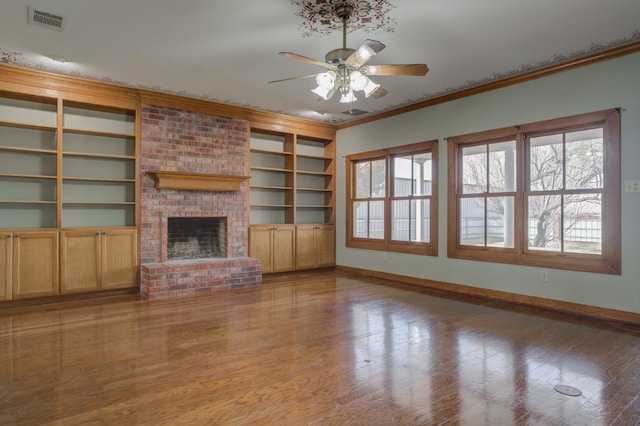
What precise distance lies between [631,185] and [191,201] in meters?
5.43

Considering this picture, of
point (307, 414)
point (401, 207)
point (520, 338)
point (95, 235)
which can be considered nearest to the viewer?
point (307, 414)

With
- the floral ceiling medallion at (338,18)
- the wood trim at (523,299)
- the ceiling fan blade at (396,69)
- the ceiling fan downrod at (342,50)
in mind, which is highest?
the floral ceiling medallion at (338,18)

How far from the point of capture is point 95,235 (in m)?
5.05

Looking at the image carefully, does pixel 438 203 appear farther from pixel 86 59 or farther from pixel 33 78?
pixel 33 78

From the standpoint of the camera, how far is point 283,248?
670 centimetres

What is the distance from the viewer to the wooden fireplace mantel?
5.41m

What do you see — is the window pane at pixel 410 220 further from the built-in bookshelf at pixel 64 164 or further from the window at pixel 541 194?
the built-in bookshelf at pixel 64 164

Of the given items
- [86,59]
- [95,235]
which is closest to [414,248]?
[95,235]

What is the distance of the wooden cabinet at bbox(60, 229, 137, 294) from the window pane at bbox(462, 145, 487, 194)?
4724mm

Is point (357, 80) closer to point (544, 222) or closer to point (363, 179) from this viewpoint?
point (544, 222)

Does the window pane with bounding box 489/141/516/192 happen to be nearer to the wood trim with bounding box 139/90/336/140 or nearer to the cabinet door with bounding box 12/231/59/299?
the wood trim with bounding box 139/90/336/140

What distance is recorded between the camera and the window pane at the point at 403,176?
20.4ft

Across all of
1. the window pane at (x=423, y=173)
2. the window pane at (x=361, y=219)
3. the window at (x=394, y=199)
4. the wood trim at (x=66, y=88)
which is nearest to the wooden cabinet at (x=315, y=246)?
the window at (x=394, y=199)

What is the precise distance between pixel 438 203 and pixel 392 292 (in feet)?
4.90
